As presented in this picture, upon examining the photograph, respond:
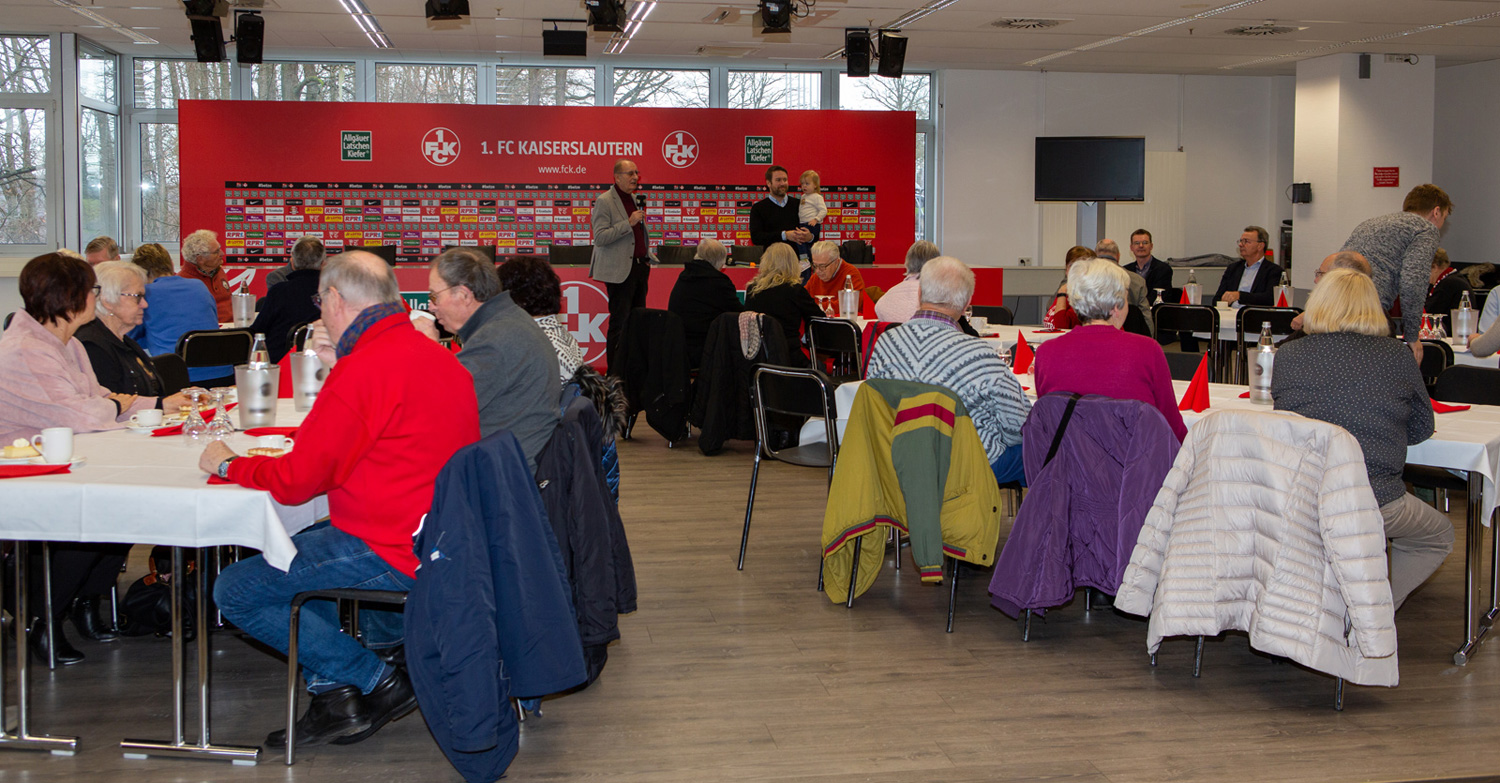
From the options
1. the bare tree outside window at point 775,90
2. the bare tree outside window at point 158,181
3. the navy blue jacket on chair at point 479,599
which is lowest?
the navy blue jacket on chair at point 479,599

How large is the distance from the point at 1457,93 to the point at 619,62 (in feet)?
30.0

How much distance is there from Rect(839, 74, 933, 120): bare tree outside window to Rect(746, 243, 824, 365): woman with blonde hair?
6.39m

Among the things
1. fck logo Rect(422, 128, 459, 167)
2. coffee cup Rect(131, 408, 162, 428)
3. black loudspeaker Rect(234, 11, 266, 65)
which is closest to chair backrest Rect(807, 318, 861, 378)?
coffee cup Rect(131, 408, 162, 428)

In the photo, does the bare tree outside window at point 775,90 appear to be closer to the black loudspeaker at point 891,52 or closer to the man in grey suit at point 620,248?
the black loudspeaker at point 891,52

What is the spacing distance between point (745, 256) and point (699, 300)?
323 centimetres

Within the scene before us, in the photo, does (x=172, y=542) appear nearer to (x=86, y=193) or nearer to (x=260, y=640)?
(x=260, y=640)

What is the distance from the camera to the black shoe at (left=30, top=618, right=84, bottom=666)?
348 centimetres

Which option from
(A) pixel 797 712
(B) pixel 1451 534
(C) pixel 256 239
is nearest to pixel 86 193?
(C) pixel 256 239

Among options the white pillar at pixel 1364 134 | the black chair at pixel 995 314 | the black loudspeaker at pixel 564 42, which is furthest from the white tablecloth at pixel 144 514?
the white pillar at pixel 1364 134

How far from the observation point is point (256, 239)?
36.0ft

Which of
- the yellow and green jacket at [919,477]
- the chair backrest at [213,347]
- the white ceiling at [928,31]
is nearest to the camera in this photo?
the yellow and green jacket at [919,477]

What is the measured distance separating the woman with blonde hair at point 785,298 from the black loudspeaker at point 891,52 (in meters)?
4.11

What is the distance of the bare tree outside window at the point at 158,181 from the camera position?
1181 centimetres

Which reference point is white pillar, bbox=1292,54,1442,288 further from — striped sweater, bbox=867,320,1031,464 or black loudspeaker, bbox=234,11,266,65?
black loudspeaker, bbox=234,11,266,65
